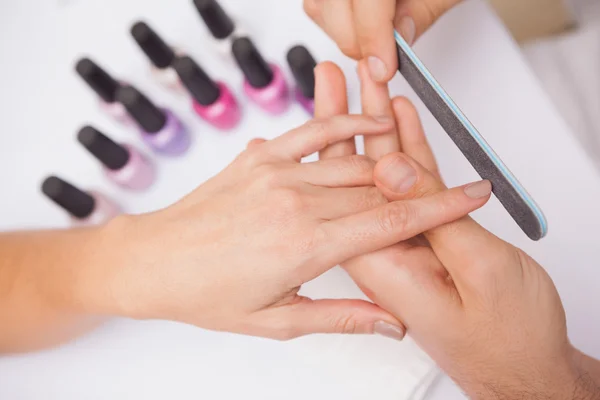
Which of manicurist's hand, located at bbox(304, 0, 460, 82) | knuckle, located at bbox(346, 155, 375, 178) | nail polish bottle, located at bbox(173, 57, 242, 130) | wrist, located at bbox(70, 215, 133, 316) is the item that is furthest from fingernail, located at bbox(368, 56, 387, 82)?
wrist, located at bbox(70, 215, 133, 316)

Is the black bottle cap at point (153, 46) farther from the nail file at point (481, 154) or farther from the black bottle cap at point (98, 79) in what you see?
the nail file at point (481, 154)

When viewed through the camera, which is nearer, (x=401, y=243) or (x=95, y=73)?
(x=401, y=243)

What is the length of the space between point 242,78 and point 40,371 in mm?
529

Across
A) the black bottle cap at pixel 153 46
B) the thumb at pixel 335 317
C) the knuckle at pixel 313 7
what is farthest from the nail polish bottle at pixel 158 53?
the thumb at pixel 335 317

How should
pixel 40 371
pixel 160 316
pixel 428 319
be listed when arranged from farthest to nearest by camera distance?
pixel 40 371
pixel 160 316
pixel 428 319

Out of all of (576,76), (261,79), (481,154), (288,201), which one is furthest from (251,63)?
A: (576,76)

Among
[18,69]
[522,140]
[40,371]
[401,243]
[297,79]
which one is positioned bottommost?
[40,371]

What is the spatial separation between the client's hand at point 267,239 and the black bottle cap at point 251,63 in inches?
5.8

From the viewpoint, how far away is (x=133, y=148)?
861mm

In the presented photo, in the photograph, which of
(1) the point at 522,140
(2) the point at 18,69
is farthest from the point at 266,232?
(2) the point at 18,69

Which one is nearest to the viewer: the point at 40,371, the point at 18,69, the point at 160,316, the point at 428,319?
the point at 428,319

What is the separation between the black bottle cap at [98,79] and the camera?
820 millimetres

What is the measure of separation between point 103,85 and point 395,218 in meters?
0.51

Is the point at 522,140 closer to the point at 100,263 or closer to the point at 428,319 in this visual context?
the point at 428,319
